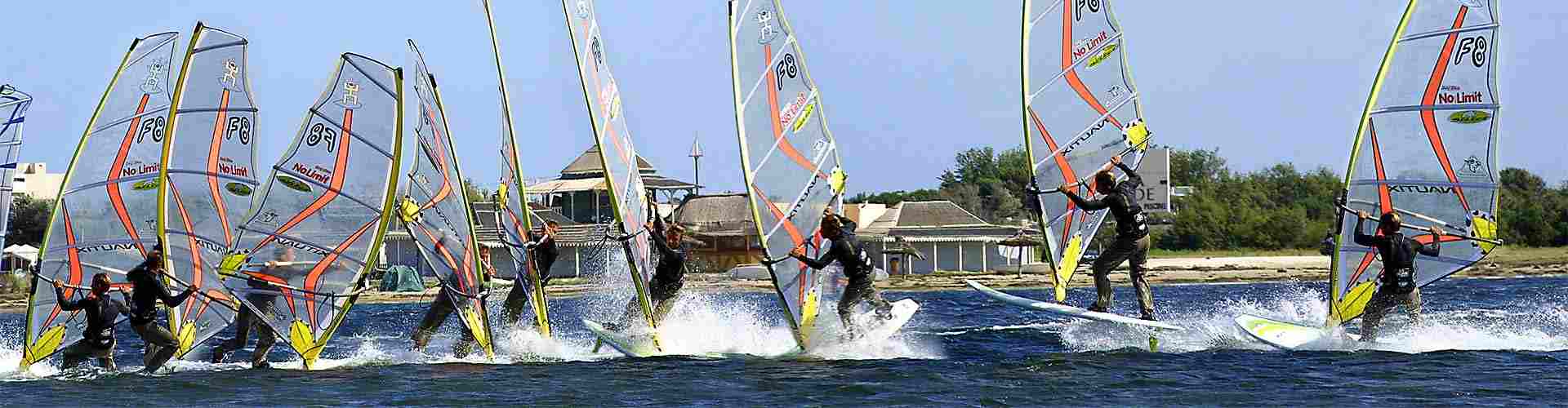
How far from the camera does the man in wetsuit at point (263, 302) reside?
16562 mm

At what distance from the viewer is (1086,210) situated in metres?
16.5

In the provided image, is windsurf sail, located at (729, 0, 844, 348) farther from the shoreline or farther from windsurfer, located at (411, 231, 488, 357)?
the shoreline

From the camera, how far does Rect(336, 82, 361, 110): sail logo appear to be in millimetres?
16625

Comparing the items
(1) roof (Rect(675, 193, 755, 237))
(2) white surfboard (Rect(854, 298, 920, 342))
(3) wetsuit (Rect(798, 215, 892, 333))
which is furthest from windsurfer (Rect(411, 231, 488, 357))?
(1) roof (Rect(675, 193, 755, 237))

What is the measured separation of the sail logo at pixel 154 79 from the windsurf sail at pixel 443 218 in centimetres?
257

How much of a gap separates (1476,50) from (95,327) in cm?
1338

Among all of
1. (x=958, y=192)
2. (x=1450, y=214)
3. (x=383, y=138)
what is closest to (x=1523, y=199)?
(x=958, y=192)

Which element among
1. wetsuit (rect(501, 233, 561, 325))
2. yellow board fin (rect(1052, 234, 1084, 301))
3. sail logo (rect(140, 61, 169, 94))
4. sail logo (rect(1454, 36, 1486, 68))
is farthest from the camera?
wetsuit (rect(501, 233, 561, 325))

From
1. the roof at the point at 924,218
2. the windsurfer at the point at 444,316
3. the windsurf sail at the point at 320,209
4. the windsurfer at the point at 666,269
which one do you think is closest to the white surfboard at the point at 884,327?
the windsurfer at the point at 666,269

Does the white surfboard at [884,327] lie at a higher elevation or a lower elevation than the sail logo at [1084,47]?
lower

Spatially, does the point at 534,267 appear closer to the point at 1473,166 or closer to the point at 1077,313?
the point at 1077,313

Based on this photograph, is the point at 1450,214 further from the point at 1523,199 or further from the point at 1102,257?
the point at 1523,199

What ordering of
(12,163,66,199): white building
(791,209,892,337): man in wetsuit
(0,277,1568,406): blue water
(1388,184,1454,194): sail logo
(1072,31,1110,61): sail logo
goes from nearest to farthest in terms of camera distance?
(0,277,1568,406): blue water < (1388,184,1454,194): sail logo < (791,209,892,337): man in wetsuit < (1072,31,1110,61): sail logo < (12,163,66,199): white building

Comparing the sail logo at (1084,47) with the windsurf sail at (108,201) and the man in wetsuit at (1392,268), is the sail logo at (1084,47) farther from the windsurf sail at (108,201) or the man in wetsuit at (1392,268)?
the windsurf sail at (108,201)
